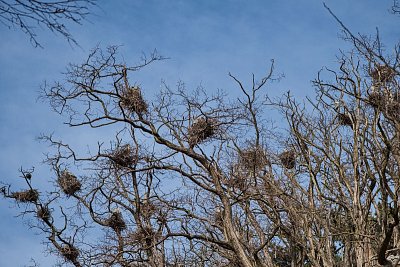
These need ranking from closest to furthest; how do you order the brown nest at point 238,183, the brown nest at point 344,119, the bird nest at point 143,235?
1. the bird nest at point 143,235
2. the brown nest at point 238,183
3. the brown nest at point 344,119

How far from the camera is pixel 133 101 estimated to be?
8.57 m

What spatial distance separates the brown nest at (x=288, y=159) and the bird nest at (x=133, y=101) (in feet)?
12.0

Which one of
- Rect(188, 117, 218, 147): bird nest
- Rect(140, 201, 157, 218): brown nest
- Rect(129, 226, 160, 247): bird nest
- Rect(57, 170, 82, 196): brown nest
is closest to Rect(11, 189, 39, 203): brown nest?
Rect(57, 170, 82, 196): brown nest

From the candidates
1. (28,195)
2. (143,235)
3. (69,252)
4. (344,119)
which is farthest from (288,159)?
(28,195)

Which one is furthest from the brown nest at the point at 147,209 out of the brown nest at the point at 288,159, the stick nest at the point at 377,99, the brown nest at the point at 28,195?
the stick nest at the point at 377,99

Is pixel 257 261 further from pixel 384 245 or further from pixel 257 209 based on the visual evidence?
pixel 257 209

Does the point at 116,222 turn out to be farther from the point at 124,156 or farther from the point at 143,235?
the point at 124,156

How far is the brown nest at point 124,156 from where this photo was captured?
30.6 feet

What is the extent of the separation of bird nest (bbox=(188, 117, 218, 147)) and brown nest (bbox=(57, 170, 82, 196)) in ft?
12.4

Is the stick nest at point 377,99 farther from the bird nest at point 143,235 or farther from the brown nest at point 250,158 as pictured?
the bird nest at point 143,235

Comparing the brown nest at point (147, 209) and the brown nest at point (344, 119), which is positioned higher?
the brown nest at point (344, 119)

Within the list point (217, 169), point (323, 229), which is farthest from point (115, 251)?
point (323, 229)

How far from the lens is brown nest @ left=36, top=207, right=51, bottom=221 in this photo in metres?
13.5

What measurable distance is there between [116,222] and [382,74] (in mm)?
5468
